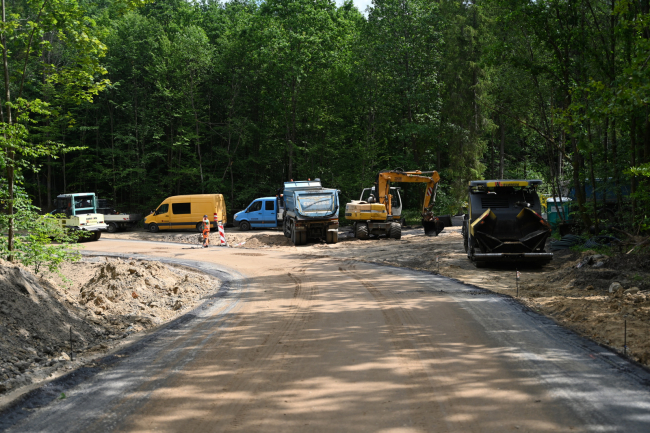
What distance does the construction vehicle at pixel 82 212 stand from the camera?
85.1ft

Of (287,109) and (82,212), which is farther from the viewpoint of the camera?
(287,109)

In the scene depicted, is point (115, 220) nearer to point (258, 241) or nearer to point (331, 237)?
point (258, 241)

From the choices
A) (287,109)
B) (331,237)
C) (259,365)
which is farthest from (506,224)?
(287,109)

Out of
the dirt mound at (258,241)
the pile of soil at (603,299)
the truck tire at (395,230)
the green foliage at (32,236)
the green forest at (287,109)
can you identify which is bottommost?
the pile of soil at (603,299)

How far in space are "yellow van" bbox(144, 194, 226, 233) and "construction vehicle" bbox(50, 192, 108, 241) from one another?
4.32 meters

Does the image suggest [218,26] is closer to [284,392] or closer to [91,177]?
[91,177]

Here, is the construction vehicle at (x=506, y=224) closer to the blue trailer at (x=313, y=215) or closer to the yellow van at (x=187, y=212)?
the blue trailer at (x=313, y=215)

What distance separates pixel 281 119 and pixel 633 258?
30732 mm

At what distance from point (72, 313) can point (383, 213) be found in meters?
18.0

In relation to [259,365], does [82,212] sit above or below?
above

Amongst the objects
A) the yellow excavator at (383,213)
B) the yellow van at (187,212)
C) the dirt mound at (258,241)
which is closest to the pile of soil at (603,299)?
the yellow excavator at (383,213)

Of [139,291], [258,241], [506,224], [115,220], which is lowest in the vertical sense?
[139,291]

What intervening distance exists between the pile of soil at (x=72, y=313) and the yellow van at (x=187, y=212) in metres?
18.4

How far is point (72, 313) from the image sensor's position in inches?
327
